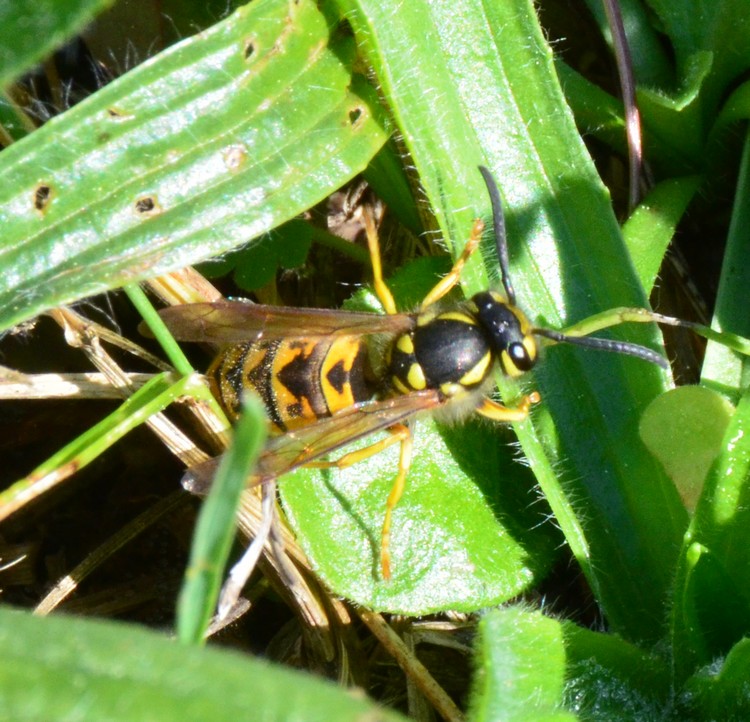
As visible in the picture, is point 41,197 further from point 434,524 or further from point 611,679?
point 611,679

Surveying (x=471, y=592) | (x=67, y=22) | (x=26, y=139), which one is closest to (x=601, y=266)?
(x=471, y=592)

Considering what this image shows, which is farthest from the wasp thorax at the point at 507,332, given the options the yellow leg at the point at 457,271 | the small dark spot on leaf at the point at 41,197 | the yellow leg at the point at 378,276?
the small dark spot on leaf at the point at 41,197

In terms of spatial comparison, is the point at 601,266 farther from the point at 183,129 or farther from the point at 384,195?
the point at 183,129

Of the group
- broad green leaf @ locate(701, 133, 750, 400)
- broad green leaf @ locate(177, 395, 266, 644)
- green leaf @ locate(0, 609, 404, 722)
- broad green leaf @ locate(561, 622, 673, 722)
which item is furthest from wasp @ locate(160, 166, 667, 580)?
green leaf @ locate(0, 609, 404, 722)

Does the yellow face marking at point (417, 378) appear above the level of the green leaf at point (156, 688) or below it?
below

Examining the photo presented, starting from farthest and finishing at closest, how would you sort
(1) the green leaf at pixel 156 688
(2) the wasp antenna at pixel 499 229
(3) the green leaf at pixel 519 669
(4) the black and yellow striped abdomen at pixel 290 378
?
(4) the black and yellow striped abdomen at pixel 290 378 < (2) the wasp antenna at pixel 499 229 < (3) the green leaf at pixel 519 669 < (1) the green leaf at pixel 156 688

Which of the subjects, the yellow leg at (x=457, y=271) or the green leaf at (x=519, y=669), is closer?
the green leaf at (x=519, y=669)

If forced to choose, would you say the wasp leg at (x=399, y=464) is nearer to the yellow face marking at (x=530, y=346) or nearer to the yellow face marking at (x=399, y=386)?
the yellow face marking at (x=399, y=386)

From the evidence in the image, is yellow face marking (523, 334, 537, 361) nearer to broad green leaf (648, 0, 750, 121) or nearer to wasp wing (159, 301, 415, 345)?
wasp wing (159, 301, 415, 345)
